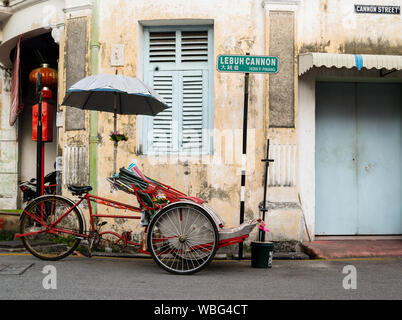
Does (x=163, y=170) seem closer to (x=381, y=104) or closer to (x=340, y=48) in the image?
(x=340, y=48)

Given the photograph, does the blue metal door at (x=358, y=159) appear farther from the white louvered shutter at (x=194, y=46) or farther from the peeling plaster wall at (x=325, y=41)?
the white louvered shutter at (x=194, y=46)

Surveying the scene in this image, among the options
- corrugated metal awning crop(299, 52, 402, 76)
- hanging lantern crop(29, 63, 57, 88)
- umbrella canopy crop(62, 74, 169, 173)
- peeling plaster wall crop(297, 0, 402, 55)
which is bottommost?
umbrella canopy crop(62, 74, 169, 173)

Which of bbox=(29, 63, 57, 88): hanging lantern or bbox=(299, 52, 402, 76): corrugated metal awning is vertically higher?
bbox=(29, 63, 57, 88): hanging lantern

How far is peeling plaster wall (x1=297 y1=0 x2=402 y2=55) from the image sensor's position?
8.51m

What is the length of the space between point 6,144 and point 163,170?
227 inches

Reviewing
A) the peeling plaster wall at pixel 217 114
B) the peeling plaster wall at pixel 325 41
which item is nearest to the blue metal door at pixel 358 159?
the peeling plaster wall at pixel 325 41

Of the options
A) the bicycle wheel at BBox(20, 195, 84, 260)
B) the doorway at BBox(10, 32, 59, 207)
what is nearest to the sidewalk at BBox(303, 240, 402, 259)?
the bicycle wheel at BBox(20, 195, 84, 260)

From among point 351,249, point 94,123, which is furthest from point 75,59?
point 351,249

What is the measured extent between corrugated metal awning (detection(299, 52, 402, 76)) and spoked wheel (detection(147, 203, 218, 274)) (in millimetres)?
3417

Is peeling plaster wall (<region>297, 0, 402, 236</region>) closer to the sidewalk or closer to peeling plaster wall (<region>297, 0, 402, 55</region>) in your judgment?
peeling plaster wall (<region>297, 0, 402, 55</region>)

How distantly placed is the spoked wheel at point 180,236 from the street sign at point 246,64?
6.95ft

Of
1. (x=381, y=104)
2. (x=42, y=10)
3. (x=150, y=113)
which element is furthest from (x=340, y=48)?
(x=42, y=10)
